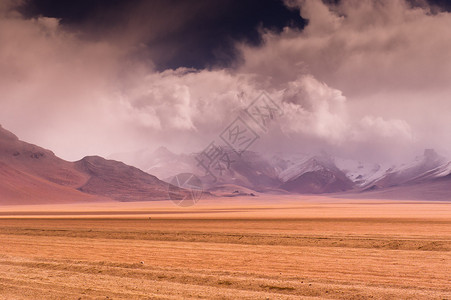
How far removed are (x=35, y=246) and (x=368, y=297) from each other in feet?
69.8

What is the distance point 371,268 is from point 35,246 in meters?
20.1

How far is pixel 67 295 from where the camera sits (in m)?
13.2

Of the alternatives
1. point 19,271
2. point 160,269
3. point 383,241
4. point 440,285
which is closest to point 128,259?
point 160,269

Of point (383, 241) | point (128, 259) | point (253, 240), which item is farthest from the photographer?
point (253, 240)

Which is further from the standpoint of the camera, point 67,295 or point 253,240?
point 253,240

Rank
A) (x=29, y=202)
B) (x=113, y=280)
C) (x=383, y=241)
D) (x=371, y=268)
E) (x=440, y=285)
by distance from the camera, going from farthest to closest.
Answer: (x=29, y=202), (x=383, y=241), (x=371, y=268), (x=113, y=280), (x=440, y=285)

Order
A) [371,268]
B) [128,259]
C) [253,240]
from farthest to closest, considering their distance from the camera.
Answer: [253,240] < [128,259] < [371,268]

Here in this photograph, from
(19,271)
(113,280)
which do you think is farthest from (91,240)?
(113,280)

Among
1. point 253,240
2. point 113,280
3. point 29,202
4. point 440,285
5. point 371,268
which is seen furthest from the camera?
point 29,202

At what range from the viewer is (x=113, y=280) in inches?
603

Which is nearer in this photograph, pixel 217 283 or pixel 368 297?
pixel 368 297

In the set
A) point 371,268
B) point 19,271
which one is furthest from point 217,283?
point 19,271

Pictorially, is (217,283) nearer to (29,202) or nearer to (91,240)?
(91,240)

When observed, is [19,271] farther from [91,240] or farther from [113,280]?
[91,240]
